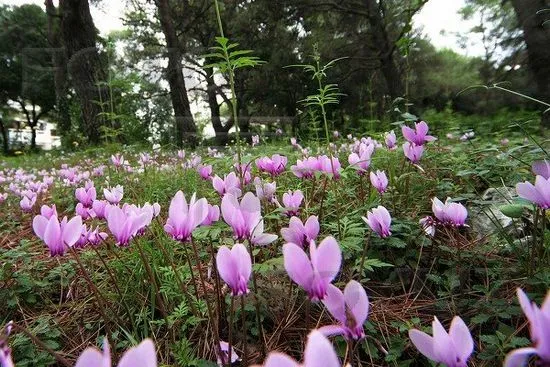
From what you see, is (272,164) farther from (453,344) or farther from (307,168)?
(453,344)

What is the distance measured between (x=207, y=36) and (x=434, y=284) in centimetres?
2403

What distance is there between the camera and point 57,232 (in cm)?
114

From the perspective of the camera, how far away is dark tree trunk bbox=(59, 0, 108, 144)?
9648mm

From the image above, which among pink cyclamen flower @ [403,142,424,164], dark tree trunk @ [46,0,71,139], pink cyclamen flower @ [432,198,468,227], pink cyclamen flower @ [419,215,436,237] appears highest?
dark tree trunk @ [46,0,71,139]

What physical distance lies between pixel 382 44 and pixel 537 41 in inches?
282

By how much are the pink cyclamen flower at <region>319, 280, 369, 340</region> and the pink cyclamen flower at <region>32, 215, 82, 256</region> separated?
29.9 inches

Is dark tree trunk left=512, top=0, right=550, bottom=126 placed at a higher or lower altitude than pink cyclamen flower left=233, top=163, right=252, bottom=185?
higher

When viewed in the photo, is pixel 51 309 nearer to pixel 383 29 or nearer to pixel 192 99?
pixel 383 29

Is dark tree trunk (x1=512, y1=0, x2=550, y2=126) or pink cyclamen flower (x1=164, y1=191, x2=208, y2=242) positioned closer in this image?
pink cyclamen flower (x1=164, y1=191, x2=208, y2=242)

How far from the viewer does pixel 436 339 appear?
2.30ft

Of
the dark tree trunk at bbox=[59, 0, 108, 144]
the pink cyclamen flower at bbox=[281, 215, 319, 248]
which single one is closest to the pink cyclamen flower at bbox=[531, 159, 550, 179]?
the pink cyclamen flower at bbox=[281, 215, 319, 248]

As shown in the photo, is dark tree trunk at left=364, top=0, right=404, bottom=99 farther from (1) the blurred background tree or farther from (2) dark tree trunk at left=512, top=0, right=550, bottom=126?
(2) dark tree trunk at left=512, top=0, right=550, bottom=126

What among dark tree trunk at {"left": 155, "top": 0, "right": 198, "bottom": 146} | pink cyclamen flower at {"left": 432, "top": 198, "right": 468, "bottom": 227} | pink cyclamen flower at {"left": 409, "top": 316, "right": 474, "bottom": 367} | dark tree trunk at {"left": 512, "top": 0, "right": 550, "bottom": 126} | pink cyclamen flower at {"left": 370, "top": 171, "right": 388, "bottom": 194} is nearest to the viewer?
pink cyclamen flower at {"left": 409, "top": 316, "right": 474, "bottom": 367}

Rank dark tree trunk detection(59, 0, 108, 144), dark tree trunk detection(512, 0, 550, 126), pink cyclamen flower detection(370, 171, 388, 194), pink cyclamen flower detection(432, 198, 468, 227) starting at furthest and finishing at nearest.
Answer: dark tree trunk detection(59, 0, 108, 144)
dark tree trunk detection(512, 0, 550, 126)
pink cyclamen flower detection(370, 171, 388, 194)
pink cyclamen flower detection(432, 198, 468, 227)
